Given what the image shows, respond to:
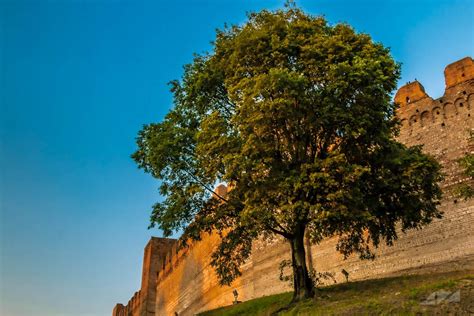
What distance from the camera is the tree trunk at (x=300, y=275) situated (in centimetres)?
1418

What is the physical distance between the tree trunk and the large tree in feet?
0.11

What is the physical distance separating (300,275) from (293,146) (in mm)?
3438

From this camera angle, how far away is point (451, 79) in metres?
20.6

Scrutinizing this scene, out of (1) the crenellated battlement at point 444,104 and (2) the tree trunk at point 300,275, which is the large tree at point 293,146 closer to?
(2) the tree trunk at point 300,275

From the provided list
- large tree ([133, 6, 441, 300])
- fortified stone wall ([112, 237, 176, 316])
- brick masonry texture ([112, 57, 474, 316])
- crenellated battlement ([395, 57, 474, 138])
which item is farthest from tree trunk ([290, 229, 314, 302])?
fortified stone wall ([112, 237, 176, 316])

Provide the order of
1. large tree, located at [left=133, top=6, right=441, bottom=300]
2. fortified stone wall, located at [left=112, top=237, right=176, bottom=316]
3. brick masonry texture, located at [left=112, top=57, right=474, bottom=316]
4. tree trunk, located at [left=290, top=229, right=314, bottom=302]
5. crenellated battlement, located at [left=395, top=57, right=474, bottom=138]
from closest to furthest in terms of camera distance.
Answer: large tree, located at [left=133, top=6, right=441, bottom=300]
tree trunk, located at [left=290, top=229, right=314, bottom=302]
brick masonry texture, located at [left=112, top=57, right=474, bottom=316]
crenellated battlement, located at [left=395, top=57, right=474, bottom=138]
fortified stone wall, located at [left=112, top=237, right=176, bottom=316]

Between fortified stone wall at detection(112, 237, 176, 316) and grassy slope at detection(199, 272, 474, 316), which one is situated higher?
fortified stone wall at detection(112, 237, 176, 316)

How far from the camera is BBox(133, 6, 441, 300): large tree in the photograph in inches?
518

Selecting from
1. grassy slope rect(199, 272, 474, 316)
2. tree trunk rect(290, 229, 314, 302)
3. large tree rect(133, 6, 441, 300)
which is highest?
large tree rect(133, 6, 441, 300)

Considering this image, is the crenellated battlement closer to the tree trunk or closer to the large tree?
the large tree

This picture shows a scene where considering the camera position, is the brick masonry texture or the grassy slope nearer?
the grassy slope

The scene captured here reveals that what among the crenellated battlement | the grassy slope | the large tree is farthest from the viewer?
the crenellated battlement

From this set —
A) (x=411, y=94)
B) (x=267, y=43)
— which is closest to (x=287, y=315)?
(x=267, y=43)

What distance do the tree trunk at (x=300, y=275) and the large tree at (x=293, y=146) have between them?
0.11 ft
